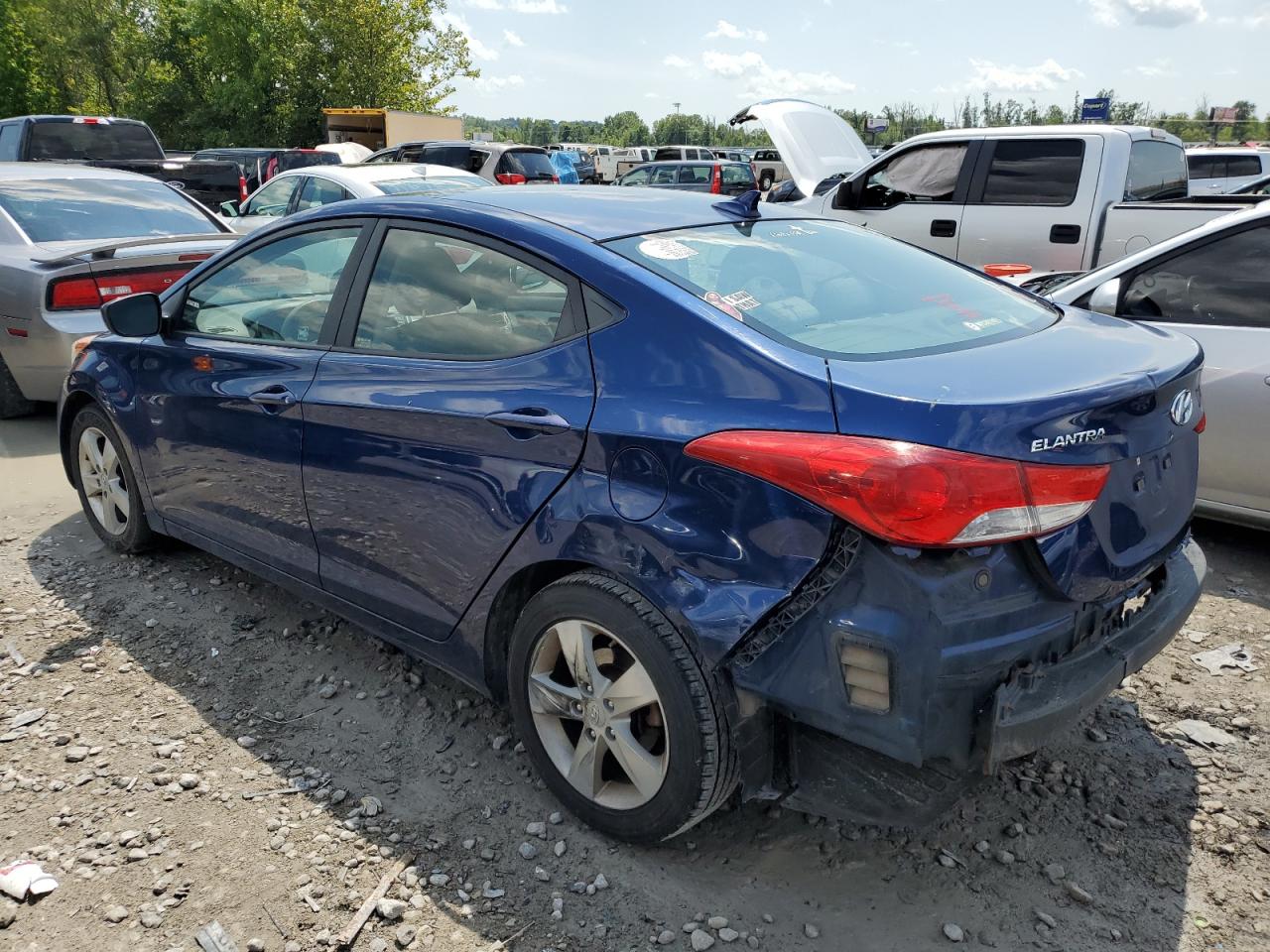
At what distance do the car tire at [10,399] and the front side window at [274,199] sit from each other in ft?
12.9

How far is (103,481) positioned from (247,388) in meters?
1.51

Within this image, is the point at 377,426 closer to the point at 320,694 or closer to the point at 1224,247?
the point at 320,694

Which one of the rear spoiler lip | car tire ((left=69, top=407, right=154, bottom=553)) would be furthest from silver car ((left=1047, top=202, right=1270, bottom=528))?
the rear spoiler lip

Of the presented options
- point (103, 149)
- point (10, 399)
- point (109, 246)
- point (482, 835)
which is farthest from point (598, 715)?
point (103, 149)

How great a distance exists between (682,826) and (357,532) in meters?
1.37

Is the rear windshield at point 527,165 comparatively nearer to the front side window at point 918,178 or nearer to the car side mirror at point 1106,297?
the front side window at point 918,178

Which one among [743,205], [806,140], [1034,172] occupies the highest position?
[806,140]

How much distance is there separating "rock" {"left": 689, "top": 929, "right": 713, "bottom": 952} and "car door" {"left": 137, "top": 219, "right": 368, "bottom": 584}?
1754mm

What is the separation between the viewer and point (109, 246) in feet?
21.6

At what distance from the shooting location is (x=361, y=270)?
317 cm

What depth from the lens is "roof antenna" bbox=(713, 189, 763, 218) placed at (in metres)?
3.18

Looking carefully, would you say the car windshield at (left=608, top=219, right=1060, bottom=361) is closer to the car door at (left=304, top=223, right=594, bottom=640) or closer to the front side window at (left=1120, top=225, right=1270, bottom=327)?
the car door at (left=304, top=223, right=594, bottom=640)

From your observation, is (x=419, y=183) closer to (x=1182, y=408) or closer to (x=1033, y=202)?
(x=1033, y=202)

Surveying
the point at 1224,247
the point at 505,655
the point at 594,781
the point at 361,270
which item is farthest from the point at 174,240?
the point at 1224,247
